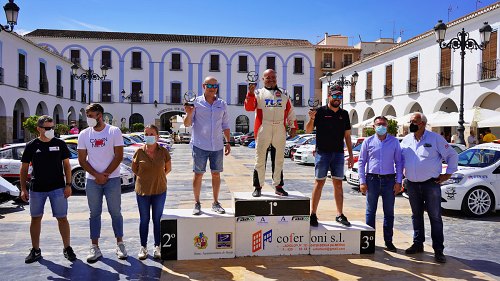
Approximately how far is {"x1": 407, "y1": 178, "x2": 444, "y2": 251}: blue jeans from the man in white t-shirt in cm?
379

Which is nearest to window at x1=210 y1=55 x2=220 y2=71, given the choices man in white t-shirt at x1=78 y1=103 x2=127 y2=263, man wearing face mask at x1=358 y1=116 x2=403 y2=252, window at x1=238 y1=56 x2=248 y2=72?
window at x1=238 y1=56 x2=248 y2=72

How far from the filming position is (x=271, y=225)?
5891 millimetres

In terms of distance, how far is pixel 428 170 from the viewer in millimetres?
5824

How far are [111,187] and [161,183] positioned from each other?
0.61 m

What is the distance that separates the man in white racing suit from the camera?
6.09 meters

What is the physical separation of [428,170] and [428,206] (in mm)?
482

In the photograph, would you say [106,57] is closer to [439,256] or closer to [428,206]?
[428,206]

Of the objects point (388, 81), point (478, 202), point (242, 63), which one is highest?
point (242, 63)

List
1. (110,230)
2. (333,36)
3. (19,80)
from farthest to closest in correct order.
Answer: (333,36)
(19,80)
(110,230)

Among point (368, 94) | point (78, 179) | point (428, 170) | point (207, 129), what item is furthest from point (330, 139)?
point (368, 94)

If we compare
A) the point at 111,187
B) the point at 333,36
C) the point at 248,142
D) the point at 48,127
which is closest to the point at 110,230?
the point at 111,187

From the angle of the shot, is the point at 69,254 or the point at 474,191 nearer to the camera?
the point at 69,254

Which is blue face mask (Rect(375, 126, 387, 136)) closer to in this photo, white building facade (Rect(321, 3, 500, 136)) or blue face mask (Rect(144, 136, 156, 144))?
blue face mask (Rect(144, 136, 156, 144))

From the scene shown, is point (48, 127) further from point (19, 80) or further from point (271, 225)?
point (19, 80)
